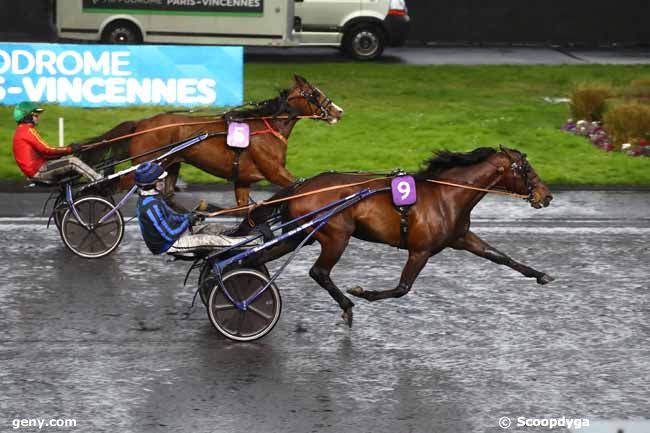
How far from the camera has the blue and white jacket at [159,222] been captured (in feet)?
33.2

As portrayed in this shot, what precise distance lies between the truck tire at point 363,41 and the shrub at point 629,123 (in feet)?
28.6

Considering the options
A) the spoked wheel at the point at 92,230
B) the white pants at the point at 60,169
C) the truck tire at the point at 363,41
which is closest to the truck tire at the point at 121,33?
the truck tire at the point at 363,41

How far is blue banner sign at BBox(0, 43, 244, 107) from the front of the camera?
63.8 feet

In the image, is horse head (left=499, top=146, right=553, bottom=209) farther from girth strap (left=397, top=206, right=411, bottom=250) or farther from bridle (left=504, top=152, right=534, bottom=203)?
girth strap (left=397, top=206, right=411, bottom=250)

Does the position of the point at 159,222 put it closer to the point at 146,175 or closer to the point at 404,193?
the point at 146,175

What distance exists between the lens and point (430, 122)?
20.6 meters

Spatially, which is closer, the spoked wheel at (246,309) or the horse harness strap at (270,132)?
the spoked wheel at (246,309)

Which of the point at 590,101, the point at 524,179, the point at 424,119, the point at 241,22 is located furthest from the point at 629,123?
the point at 241,22

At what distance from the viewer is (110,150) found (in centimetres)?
1323

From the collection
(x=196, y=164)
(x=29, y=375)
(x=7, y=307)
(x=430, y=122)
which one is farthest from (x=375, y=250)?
(x=430, y=122)

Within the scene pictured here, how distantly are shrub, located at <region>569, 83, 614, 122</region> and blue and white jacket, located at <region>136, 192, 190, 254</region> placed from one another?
38.4 feet

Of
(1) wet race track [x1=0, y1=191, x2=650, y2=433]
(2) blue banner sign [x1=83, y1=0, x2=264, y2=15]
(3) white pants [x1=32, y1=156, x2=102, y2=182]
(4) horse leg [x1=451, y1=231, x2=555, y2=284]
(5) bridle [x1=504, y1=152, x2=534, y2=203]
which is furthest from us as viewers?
(2) blue banner sign [x1=83, y1=0, x2=264, y2=15]

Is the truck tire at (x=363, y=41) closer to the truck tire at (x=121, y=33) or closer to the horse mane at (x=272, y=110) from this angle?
the truck tire at (x=121, y=33)

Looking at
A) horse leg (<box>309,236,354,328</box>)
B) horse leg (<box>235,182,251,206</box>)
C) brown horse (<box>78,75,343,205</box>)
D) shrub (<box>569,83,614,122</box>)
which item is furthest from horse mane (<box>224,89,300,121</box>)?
shrub (<box>569,83,614,122</box>)
